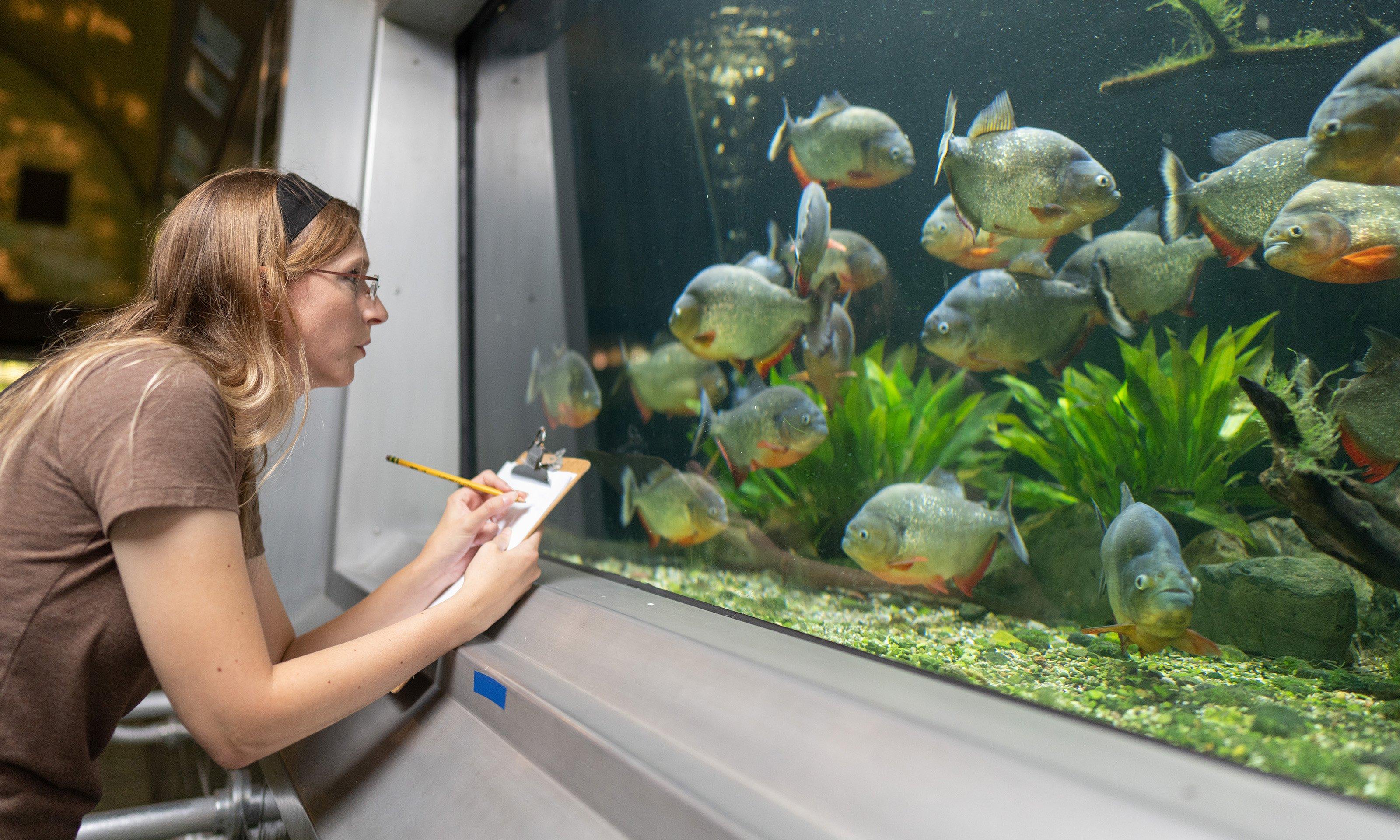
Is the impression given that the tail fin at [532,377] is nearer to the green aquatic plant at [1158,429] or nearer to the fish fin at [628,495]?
the fish fin at [628,495]

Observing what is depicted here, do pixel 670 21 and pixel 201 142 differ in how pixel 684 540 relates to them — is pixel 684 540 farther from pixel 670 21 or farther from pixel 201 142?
pixel 201 142

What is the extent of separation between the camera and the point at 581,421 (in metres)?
1.66

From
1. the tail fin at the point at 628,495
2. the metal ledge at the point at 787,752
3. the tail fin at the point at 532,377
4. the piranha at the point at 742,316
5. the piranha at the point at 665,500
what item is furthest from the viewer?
the tail fin at the point at 532,377

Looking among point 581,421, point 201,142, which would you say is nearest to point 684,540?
point 581,421

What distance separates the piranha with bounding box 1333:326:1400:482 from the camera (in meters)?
0.61

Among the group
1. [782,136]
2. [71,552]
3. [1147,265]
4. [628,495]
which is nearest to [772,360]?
[782,136]

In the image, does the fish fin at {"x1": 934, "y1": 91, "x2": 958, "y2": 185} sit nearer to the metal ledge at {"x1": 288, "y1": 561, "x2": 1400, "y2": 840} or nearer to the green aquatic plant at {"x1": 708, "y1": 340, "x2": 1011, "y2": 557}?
the green aquatic plant at {"x1": 708, "y1": 340, "x2": 1011, "y2": 557}

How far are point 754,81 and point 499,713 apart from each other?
3.17ft

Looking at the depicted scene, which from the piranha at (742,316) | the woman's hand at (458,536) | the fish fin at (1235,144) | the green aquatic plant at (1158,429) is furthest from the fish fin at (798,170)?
the woman's hand at (458,536)

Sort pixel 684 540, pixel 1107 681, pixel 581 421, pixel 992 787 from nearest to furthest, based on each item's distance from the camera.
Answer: pixel 992 787 < pixel 1107 681 < pixel 684 540 < pixel 581 421

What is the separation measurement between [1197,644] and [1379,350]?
0.29m

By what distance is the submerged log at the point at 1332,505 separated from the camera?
1.98ft

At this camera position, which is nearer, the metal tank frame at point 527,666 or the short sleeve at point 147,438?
the metal tank frame at point 527,666

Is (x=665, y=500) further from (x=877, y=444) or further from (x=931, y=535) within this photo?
(x=931, y=535)
